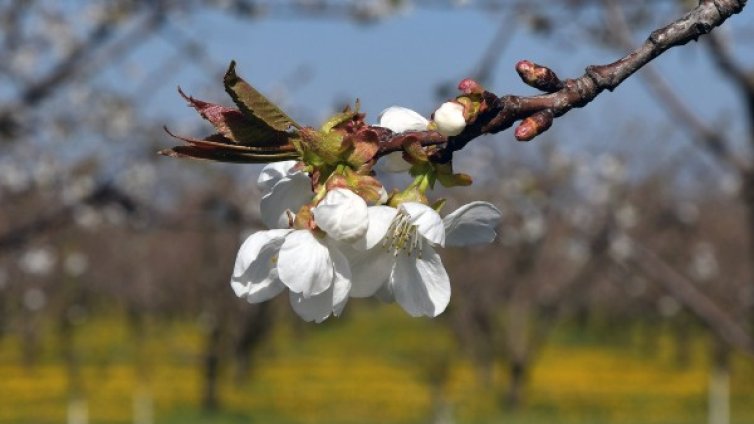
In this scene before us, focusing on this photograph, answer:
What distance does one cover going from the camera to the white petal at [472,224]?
2.42 feet

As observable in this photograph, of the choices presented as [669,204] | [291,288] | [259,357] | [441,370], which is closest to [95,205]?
[291,288]

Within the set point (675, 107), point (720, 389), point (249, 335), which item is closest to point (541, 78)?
point (675, 107)

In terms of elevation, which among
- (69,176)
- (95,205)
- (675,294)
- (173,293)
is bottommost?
(675,294)

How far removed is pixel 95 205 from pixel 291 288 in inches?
130

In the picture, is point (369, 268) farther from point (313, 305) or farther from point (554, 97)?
point (554, 97)

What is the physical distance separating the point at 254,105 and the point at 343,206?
0.09 metres

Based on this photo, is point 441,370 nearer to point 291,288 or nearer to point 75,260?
point 75,260

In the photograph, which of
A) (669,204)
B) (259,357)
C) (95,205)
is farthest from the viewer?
(259,357)

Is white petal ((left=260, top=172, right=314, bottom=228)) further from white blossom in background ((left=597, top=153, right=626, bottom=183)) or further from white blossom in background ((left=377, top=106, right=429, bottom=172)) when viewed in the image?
white blossom in background ((left=597, top=153, right=626, bottom=183))

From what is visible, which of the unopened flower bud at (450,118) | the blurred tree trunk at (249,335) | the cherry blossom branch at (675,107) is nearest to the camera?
the unopened flower bud at (450,118)

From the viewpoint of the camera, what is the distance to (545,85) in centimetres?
73

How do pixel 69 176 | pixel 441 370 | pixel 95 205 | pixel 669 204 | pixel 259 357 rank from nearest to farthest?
pixel 95 205 → pixel 69 176 → pixel 441 370 → pixel 669 204 → pixel 259 357

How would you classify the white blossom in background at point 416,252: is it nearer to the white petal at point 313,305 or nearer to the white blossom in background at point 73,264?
the white petal at point 313,305

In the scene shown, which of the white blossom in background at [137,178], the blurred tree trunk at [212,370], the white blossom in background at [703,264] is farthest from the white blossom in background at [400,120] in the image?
the white blossom in background at [703,264]
